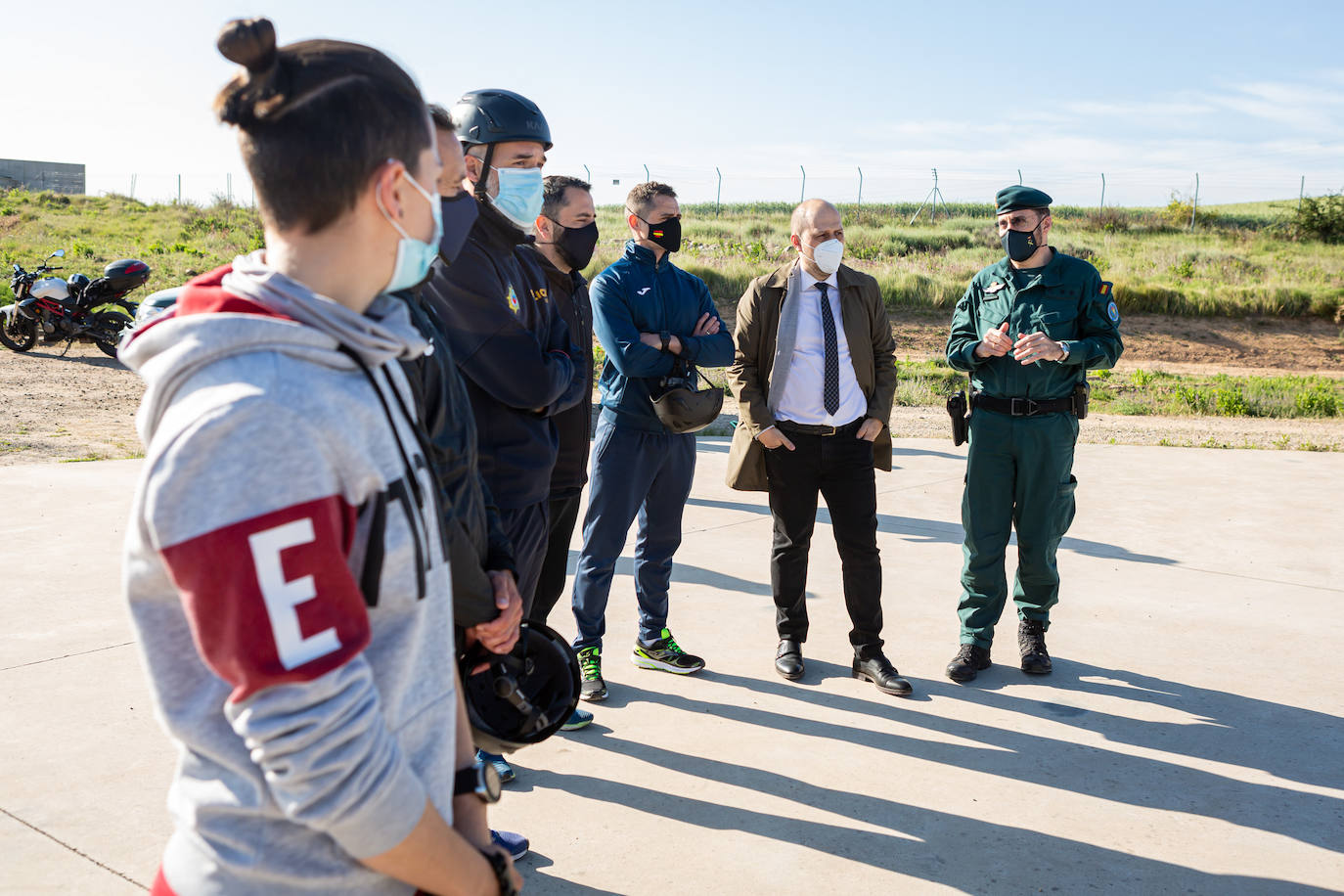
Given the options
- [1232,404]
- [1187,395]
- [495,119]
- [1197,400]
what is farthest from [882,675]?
[1187,395]

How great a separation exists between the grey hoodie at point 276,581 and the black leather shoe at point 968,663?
363 cm

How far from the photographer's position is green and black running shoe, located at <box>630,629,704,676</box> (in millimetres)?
4469

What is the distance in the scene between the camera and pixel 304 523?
1024 millimetres

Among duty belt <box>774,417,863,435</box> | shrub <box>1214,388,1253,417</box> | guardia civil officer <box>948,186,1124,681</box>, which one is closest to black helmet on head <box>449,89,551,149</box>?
duty belt <box>774,417,863,435</box>

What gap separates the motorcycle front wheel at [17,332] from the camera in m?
15.8

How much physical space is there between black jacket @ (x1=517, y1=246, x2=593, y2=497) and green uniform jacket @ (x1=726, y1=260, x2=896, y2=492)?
899 millimetres

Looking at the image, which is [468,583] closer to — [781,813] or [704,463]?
[781,813]

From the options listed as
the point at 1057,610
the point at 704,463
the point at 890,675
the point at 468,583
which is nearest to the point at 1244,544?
the point at 1057,610

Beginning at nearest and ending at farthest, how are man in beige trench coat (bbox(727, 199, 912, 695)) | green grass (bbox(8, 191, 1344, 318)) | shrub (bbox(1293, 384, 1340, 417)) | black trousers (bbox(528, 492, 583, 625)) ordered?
black trousers (bbox(528, 492, 583, 625)) → man in beige trench coat (bbox(727, 199, 912, 695)) → shrub (bbox(1293, 384, 1340, 417)) → green grass (bbox(8, 191, 1344, 318))

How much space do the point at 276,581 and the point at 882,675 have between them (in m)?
3.67

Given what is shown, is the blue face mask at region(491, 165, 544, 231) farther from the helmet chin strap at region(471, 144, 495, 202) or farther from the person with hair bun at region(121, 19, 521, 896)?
the person with hair bun at region(121, 19, 521, 896)

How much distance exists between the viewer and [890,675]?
14.3ft

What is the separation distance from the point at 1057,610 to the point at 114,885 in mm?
4339

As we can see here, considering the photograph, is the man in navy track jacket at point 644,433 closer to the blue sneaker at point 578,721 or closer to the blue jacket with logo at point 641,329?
the blue jacket with logo at point 641,329
